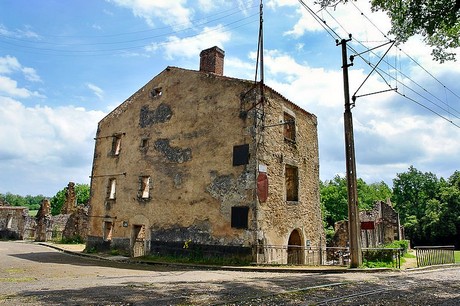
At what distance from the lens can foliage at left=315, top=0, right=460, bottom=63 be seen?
10.2 metres

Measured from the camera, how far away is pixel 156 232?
17.2 metres

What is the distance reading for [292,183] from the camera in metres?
17.5

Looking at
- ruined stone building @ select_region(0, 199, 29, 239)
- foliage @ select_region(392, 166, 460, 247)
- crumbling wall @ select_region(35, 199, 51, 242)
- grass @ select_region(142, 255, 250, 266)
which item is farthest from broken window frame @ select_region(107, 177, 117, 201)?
foliage @ select_region(392, 166, 460, 247)

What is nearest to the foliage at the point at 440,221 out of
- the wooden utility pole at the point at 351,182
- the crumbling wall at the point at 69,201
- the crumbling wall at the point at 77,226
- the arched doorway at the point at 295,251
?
the arched doorway at the point at 295,251

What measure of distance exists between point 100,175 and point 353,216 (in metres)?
16.5

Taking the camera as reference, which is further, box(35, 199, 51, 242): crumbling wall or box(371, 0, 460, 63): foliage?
box(35, 199, 51, 242): crumbling wall

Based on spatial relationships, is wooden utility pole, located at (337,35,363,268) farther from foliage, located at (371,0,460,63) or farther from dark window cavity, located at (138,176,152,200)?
dark window cavity, located at (138,176,152,200)

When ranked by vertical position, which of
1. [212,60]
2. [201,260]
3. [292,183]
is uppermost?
[212,60]

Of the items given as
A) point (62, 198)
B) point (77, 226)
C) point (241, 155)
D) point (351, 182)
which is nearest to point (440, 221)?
point (351, 182)

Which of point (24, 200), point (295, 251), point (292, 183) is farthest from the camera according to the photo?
point (24, 200)

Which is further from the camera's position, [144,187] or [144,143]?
[144,143]

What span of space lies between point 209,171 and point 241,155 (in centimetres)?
193

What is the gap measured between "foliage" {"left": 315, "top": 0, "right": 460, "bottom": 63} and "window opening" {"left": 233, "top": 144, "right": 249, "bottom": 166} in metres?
A: 6.67

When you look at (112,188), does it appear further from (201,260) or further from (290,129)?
(290,129)
